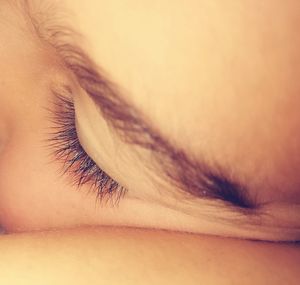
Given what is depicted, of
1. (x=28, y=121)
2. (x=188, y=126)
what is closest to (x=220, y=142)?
(x=188, y=126)

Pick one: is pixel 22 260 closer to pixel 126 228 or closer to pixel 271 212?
pixel 126 228

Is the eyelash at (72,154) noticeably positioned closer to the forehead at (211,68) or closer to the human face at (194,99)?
the human face at (194,99)

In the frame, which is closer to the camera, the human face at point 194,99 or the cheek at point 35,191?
the human face at point 194,99

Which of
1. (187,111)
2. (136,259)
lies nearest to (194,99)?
(187,111)

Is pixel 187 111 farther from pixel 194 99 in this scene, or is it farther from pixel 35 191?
pixel 35 191

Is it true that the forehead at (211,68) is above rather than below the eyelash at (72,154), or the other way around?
above

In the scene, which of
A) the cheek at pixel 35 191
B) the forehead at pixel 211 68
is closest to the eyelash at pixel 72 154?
the cheek at pixel 35 191

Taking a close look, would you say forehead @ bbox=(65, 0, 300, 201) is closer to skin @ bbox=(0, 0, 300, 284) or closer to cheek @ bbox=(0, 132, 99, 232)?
skin @ bbox=(0, 0, 300, 284)
